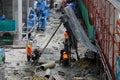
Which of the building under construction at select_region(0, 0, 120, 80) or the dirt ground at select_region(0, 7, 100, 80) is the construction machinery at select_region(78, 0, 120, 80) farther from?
the dirt ground at select_region(0, 7, 100, 80)

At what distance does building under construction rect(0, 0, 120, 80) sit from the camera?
47.8 feet

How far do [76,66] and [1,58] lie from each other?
3.72 m

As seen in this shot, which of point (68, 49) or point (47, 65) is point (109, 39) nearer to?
point (68, 49)

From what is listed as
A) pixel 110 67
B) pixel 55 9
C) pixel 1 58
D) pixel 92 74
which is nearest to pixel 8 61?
pixel 1 58

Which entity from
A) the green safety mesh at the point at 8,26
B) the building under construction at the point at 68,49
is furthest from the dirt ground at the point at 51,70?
the green safety mesh at the point at 8,26

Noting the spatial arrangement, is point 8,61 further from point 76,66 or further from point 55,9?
point 55,9

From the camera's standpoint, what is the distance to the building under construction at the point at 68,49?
47.8 ft

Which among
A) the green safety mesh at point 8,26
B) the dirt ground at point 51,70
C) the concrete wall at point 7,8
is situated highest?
the concrete wall at point 7,8

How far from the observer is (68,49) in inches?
760

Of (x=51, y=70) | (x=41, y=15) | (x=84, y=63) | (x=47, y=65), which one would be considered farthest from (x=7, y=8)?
(x=84, y=63)

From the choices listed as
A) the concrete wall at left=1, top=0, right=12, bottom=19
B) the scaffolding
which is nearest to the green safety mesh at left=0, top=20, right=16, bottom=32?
the concrete wall at left=1, top=0, right=12, bottom=19

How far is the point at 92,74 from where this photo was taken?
685 inches

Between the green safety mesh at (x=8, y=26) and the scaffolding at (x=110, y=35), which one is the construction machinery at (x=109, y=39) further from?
the green safety mesh at (x=8, y=26)

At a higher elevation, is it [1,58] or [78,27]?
[78,27]
